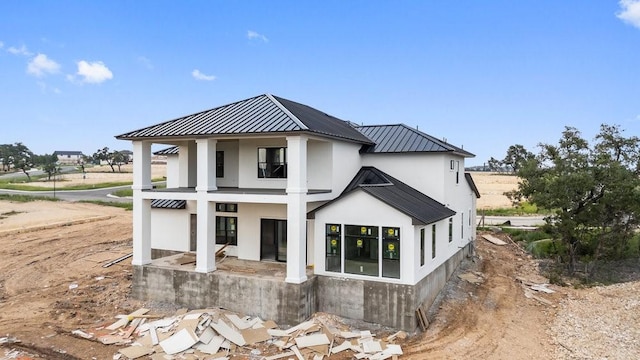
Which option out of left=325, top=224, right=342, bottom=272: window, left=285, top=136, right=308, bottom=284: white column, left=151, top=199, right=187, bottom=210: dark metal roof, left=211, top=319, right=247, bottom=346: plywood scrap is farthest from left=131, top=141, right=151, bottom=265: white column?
left=325, top=224, right=342, bottom=272: window

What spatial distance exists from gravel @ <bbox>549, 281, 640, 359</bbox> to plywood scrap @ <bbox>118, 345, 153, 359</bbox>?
1188 centimetres

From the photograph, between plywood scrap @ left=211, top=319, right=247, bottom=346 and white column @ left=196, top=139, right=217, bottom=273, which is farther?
white column @ left=196, top=139, right=217, bottom=273

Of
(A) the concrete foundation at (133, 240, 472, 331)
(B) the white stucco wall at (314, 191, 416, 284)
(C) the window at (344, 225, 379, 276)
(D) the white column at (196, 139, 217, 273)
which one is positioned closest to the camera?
(B) the white stucco wall at (314, 191, 416, 284)

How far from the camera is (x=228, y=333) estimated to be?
43.1ft

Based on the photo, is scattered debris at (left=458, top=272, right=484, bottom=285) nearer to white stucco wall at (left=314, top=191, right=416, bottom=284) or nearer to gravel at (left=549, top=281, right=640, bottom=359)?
gravel at (left=549, top=281, right=640, bottom=359)

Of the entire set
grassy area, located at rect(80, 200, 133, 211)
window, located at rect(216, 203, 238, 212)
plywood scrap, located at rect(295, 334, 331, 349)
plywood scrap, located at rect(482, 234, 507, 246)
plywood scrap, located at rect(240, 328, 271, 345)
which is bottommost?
plywood scrap, located at rect(240, 328, 271, 345)

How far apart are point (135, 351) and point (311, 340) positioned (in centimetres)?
508

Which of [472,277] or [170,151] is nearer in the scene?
[472,277]

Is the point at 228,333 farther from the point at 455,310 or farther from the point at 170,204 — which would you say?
the point at 170,204

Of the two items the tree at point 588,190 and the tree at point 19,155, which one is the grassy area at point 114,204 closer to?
the tree at point 588,190

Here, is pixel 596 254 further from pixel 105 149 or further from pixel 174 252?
pixel 105 149

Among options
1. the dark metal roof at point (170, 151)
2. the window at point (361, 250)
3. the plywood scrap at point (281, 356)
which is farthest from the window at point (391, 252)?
the dark metal roof at point (170, 151)

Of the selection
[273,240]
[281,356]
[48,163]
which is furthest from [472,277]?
[48,163]

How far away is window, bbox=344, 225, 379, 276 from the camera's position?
14.4 m
